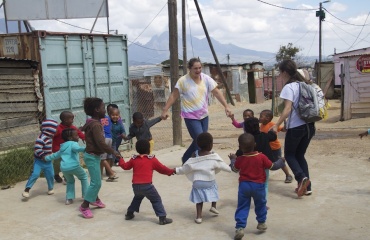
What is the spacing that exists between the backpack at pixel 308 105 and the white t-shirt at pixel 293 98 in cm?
5

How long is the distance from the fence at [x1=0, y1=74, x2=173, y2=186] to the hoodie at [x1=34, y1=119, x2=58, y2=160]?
1.20 m

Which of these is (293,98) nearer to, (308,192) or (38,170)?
(308,192)

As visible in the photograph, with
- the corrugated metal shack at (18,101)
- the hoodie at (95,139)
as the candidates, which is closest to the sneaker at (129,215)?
the hoodie at (95,139)

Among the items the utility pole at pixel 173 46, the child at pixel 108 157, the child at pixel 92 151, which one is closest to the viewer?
the child at pixel 92 151

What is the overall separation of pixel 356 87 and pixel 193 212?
12142mm

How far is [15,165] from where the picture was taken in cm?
662

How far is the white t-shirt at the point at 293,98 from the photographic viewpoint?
5.01 metres

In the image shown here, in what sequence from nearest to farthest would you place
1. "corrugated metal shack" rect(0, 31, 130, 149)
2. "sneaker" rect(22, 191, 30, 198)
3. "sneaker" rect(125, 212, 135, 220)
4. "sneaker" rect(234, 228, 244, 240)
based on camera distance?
"sneaker" rect(234, 228, 244, 240) → "sneaker" rect(125, 212, 135, 220) → "sneaker" rect(22, 191, 30, 198) → "corrugated metal shack" rect(0, 31, 130, 149)

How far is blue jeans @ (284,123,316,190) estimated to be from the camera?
5098mm

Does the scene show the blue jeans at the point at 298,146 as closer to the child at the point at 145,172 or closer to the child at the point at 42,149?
the child at the point at 145,172

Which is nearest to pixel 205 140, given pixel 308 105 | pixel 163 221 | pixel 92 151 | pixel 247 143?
pixel 247 143

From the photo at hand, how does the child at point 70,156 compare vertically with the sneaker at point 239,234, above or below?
above

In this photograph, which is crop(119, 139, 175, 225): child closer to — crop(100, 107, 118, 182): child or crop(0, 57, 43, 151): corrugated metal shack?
crop(100, 107, 118, 182): child

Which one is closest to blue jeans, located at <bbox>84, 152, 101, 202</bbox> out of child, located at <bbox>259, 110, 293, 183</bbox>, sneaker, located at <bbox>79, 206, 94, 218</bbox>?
sneaker, located at <bbox>79, 206, 94, 218</bbox>
